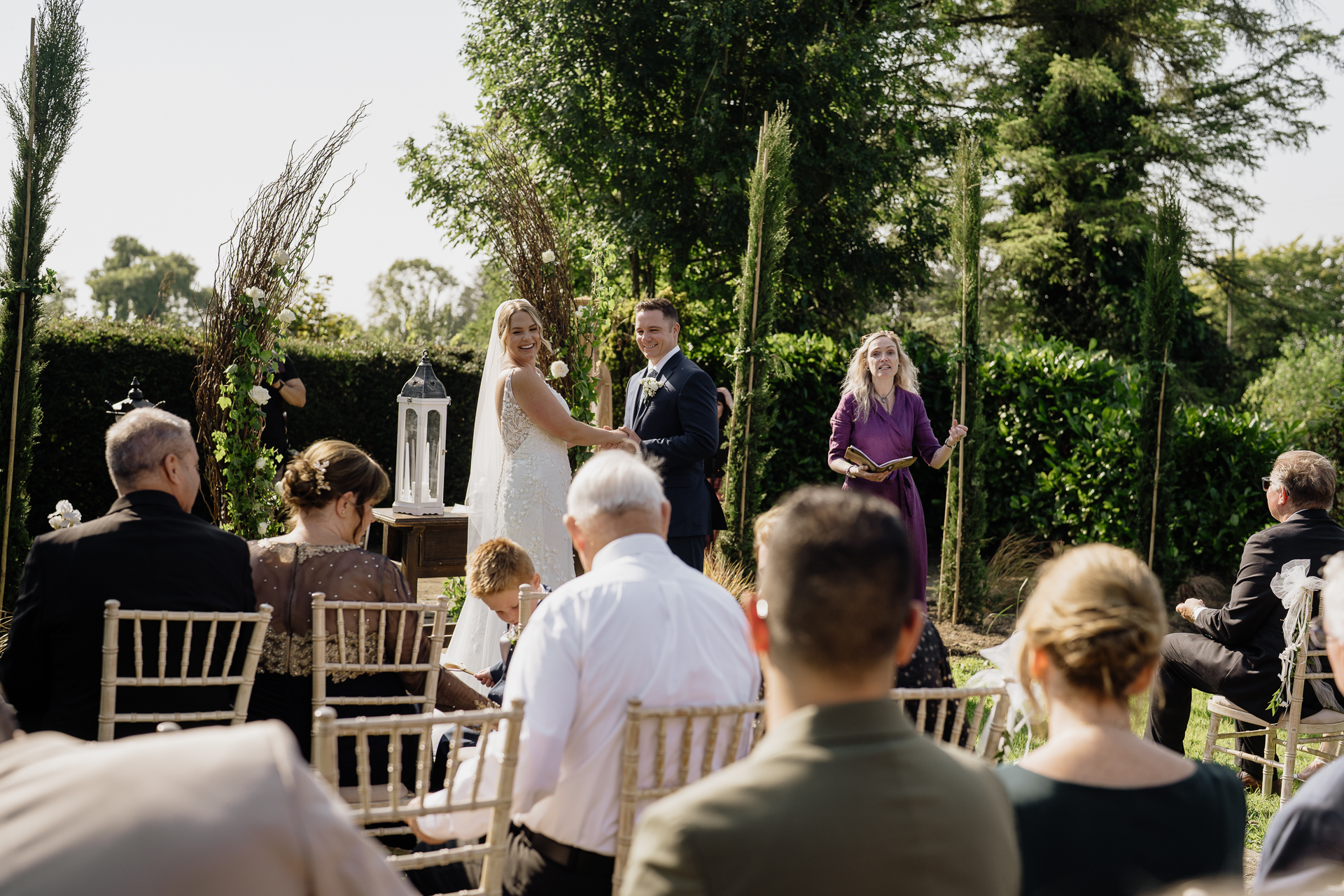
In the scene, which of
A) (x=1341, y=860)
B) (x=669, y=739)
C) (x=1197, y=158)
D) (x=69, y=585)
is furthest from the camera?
(x=1197, y=158)

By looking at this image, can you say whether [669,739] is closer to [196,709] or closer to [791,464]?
[196,709]

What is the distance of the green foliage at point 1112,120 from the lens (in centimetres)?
1775

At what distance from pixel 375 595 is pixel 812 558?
7.18 ft

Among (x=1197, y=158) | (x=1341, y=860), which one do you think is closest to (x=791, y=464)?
(x=1341, y=860)

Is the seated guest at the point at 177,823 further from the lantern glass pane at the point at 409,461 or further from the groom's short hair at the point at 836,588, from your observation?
the lantern glass pane at the point at 409,461

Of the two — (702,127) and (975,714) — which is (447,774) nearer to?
(975,714)

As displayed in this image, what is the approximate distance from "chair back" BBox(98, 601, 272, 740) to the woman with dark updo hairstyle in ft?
0.51

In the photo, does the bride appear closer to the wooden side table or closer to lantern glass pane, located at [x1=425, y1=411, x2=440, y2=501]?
the wooden side table

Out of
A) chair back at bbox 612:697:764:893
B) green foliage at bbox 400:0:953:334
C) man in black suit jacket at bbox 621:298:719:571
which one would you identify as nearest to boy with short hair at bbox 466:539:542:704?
man in black suit jacket at bbox 621:298:719:571

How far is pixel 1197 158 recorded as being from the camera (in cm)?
1833

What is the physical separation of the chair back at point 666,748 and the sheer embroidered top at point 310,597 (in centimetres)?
122

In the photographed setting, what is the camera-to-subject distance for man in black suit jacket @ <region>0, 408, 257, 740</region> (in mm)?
2795

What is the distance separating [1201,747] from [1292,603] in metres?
1.67

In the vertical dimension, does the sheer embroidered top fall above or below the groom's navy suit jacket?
below
